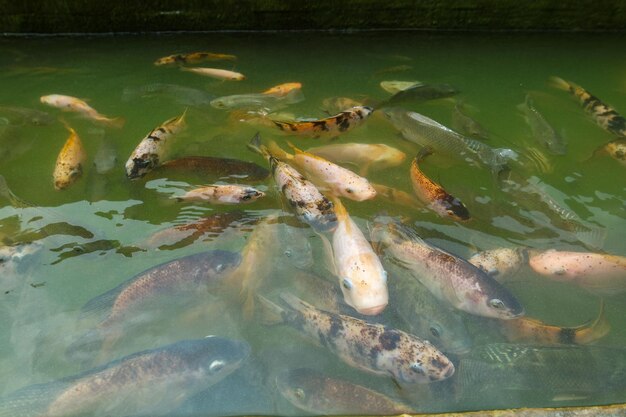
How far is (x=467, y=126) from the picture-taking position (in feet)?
14.9

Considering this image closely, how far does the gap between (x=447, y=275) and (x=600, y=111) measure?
287cm

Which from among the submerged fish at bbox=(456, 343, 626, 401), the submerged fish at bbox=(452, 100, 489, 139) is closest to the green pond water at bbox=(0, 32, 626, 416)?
the submerged fish at bbox=(456, 343, 626, 401)

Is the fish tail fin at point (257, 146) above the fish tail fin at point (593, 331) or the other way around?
above

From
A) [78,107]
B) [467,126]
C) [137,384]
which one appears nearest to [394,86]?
[467,126]

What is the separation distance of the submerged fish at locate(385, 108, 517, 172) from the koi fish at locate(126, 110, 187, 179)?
6.77ft

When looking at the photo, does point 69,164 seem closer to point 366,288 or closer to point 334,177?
point 334,177

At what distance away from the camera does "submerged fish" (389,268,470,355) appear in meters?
2.75

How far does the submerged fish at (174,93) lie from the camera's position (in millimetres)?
4902

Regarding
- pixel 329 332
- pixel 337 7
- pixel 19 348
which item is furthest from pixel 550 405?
pixel 337 7

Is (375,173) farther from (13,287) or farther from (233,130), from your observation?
(13,287)

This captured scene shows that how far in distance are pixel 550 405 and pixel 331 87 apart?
382 centimetres

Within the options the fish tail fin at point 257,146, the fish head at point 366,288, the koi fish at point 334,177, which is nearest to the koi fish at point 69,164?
the fish tail fin at point 257,146

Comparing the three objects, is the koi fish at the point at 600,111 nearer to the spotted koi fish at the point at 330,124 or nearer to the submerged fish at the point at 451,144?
the submerged fish at the point at 451,144

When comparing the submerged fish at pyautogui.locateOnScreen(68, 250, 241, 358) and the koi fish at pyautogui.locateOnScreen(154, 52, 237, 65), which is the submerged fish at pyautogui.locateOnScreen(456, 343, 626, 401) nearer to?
the submerged fish at pyautogui.locateOnScreen(68, 250, 241, 358)
